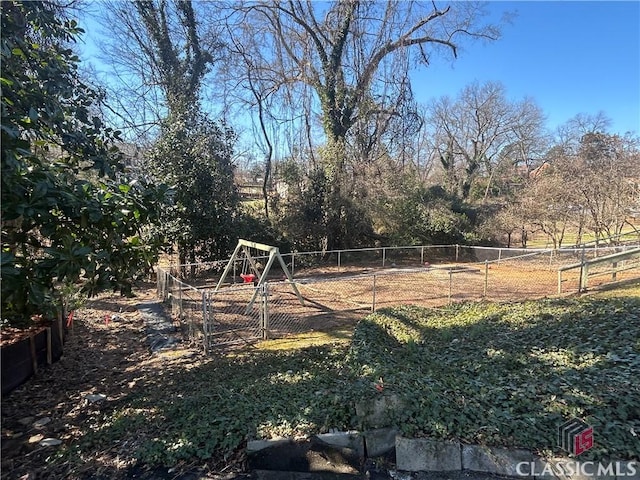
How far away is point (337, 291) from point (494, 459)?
26.4ft

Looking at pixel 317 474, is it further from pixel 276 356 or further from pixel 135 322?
pixel 135 322

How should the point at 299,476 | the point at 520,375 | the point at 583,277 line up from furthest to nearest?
1. the point at 583,277
2. the point at 520,375
3. the point at 299,476

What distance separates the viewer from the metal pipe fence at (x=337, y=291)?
6.57 metres

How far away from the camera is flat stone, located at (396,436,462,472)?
2.34 m

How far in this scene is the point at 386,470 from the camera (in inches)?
94.3

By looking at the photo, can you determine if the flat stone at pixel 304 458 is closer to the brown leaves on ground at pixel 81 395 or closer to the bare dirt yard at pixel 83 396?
the bare dirt yard at pixel 83 396

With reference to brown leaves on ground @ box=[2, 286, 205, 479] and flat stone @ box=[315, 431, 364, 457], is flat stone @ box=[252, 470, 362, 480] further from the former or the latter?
brown leaves on ground @ box=[2, 286, 205, 479]

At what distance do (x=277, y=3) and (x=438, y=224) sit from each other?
11.5 meters

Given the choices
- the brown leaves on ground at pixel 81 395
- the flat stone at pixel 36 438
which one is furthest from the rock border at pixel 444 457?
the flat stone at pixel 36 438

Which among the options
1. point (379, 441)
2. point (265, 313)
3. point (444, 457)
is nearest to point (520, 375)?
point (444, 457)

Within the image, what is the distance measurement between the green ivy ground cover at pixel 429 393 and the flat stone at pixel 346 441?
8 cm

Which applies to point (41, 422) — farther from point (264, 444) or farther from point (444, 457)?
point (444, 457)

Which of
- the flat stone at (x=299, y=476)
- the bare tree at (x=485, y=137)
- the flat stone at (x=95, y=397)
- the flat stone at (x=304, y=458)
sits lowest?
the flat stone at (x=95, y=397)

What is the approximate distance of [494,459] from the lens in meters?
2.27
